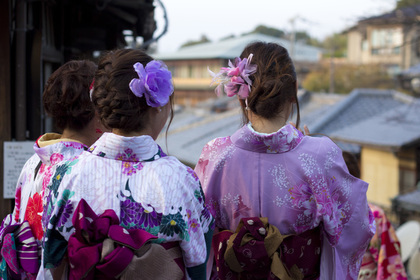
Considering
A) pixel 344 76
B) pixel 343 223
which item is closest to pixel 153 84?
pixel 343 223

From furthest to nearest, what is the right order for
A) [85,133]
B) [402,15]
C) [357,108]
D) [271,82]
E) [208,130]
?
1. [208,130]
2. [357,108]
3. [402,15]
4. [85,133]
5. [271,82]

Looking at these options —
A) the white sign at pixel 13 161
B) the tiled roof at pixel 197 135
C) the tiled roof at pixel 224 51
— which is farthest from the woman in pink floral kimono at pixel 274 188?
the tiled roof at pixel 224 51

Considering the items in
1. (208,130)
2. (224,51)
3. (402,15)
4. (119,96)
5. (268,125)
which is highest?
(224,51)

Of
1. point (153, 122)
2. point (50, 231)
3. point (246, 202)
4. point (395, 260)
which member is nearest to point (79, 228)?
point (50, 231)

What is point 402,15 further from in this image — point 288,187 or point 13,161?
point 13,161

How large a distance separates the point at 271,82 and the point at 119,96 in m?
0.75

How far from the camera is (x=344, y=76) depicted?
95.3ft

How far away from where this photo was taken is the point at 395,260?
340 centimetres

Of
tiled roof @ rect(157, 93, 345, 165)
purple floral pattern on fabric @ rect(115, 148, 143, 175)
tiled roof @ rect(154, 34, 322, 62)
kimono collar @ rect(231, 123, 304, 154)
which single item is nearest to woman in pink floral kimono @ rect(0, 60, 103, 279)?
purple floral pattern on fabric @ rect(115, 148, 143, 175)

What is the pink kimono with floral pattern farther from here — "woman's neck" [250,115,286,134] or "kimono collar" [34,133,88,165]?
"kimono collar" [34,133,88,165]

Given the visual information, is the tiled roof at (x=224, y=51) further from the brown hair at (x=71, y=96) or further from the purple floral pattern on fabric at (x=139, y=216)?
the purple floral pattern on fabric at (x=139, y=216)

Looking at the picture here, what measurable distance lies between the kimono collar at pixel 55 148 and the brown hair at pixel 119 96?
442 millimetres

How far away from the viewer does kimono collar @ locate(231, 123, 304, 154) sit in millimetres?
2160

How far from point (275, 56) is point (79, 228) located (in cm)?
118
